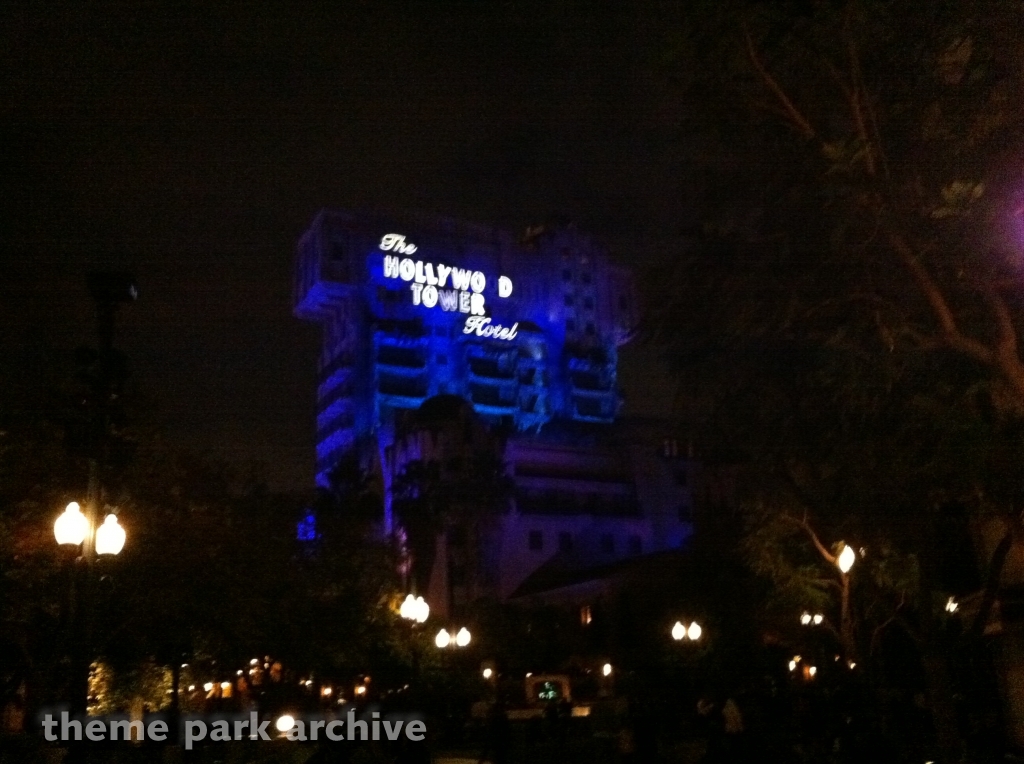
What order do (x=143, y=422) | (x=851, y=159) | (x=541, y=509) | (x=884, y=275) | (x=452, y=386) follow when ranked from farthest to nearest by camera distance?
(x=452, y=386)
(x=541, y=509)
(x=143, y=422)
(x=884, y=275)
(x=851, y=159)

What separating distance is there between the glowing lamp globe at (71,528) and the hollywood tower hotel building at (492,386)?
71.1m

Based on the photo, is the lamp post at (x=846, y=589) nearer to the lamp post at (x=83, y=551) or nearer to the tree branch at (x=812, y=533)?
the tree branch at (x=812, y=533)

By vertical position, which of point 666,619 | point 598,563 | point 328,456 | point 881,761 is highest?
point 328,456

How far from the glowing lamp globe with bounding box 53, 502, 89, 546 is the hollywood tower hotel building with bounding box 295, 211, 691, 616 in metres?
71.1

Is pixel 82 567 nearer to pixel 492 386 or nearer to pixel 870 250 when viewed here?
pixel 870 250

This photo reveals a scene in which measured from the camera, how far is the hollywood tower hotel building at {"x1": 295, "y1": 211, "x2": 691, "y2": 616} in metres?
89.2

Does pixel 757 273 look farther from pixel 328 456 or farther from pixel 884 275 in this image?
pixel 328 456

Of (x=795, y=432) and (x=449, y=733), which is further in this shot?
(x=449, y=733)

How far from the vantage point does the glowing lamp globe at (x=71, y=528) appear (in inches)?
485

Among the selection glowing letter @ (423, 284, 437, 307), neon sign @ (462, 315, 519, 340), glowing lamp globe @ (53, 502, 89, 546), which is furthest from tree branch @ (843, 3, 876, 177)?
neon sign @ (462, 315, 519, 340)

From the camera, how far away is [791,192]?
13.5 meters

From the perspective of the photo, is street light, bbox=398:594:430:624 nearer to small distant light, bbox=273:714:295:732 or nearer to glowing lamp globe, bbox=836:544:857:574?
small distant light, bbox=273:714:295:732

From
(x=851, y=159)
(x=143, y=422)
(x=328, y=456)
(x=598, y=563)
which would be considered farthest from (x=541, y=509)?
(x=851, y=159)

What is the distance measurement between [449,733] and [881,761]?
50.3 feet
